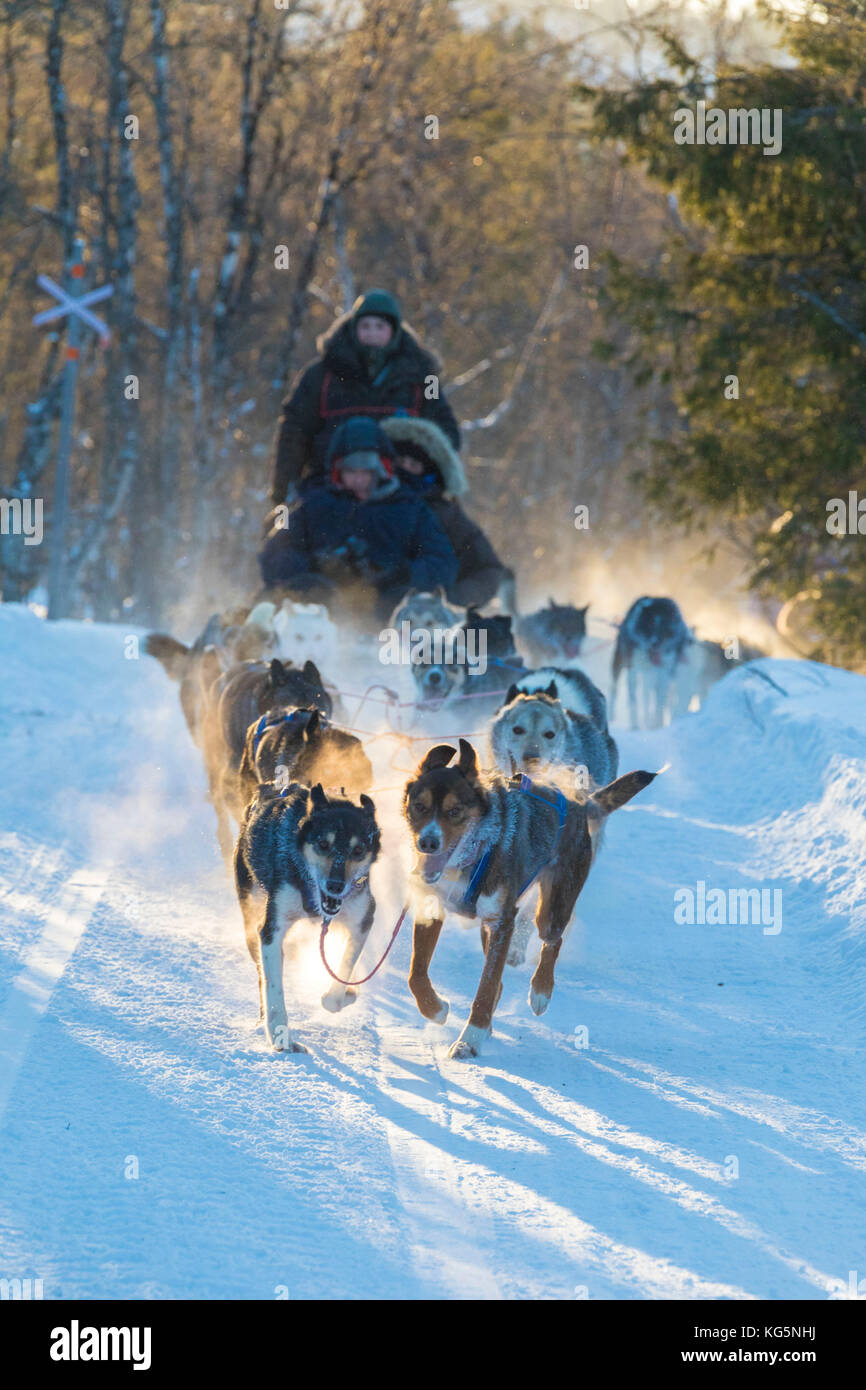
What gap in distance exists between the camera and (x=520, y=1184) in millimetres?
4027

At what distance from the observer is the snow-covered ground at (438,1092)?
3549mm

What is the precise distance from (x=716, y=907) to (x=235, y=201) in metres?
Answer: 15.9

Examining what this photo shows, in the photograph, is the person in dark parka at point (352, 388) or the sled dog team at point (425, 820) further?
the person in dark parka at point (352, 388)

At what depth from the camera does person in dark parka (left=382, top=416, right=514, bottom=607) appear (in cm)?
1370

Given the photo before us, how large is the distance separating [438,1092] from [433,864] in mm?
751

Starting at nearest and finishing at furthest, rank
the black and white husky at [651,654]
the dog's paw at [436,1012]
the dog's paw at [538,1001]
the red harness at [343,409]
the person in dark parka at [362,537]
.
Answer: the dog's paw at [436,1012] → the dog's paw at [538,1001] → the person in dark parka at [362,537] → the black and white husky at [651,654] → the red harness at [343,409]

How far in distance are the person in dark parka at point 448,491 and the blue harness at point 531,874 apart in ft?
25.9

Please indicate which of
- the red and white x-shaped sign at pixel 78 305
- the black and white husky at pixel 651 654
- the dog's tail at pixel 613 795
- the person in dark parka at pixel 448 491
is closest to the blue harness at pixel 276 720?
the dog's tail at pixel 613 795

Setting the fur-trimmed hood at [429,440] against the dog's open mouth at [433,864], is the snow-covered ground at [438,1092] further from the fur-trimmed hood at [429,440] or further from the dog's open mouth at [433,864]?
the fur-trimmed hood at [429,440]

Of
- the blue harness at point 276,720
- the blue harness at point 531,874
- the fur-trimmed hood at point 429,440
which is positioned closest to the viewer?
the blue harness at point 531,874

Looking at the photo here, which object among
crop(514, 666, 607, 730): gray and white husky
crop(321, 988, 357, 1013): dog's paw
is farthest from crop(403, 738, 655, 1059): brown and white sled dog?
crop(514, 666, 607, 730): gray and white husky

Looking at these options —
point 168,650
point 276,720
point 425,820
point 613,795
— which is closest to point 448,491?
point 168,650

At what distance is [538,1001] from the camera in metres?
5.65

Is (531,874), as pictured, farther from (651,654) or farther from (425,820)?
(651,654)
